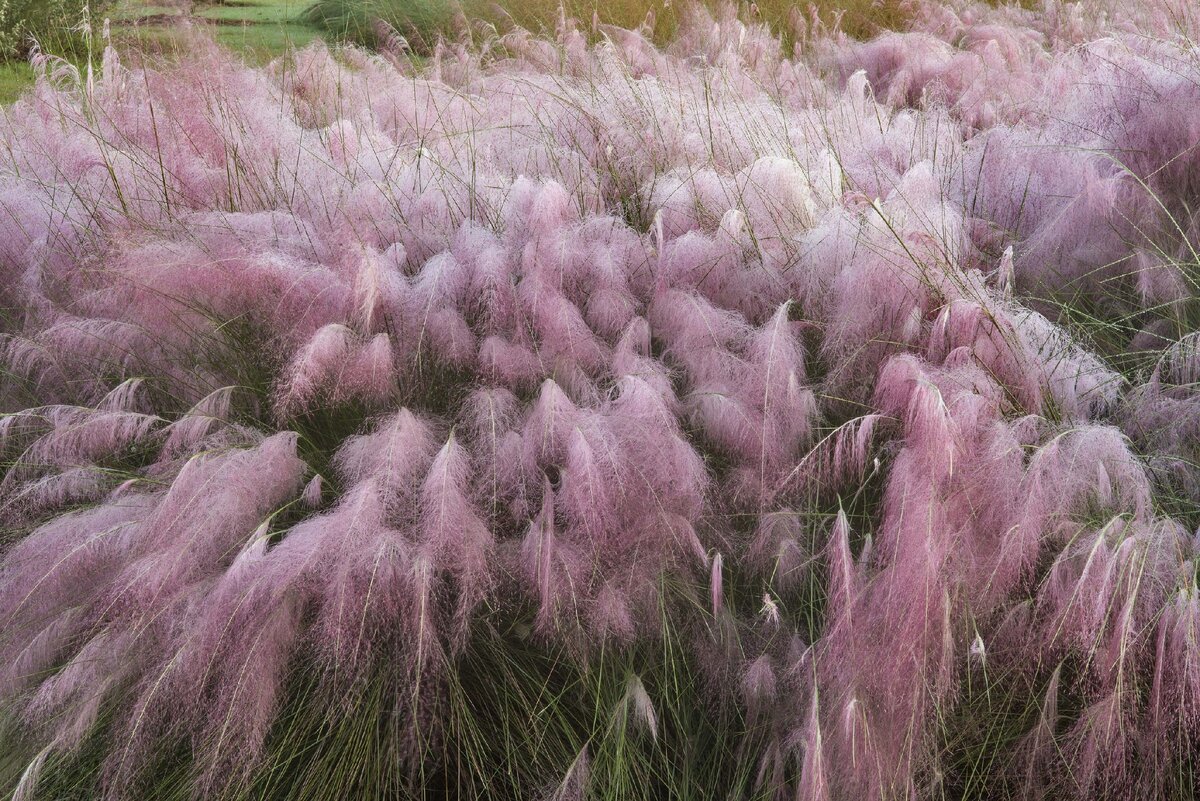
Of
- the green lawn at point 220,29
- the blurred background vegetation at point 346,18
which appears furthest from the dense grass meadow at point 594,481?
the blurred background vegetation at point 346,18

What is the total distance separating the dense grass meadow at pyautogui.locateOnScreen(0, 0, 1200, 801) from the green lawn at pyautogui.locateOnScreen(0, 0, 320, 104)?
208cm

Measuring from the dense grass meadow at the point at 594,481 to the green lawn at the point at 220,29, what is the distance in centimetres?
208

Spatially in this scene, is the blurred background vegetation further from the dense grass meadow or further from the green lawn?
the dense grass meadow

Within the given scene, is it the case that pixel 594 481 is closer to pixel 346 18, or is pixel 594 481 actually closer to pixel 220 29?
pixel 346 18

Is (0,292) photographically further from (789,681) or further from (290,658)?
(789,681)

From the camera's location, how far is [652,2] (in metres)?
6.61

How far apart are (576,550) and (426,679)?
0.35 metres

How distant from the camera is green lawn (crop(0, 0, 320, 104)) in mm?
4660

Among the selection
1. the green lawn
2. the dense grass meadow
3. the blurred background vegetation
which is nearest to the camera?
the dense grass meadow

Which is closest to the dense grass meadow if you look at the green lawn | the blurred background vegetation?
the green lawn

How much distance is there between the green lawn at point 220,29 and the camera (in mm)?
4660

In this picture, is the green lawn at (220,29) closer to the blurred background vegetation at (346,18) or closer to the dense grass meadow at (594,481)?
the blurred background vegetation at (346,18)

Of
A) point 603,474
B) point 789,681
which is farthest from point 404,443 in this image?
point 789,681

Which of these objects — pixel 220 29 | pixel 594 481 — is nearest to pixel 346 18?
pixel 220 29
